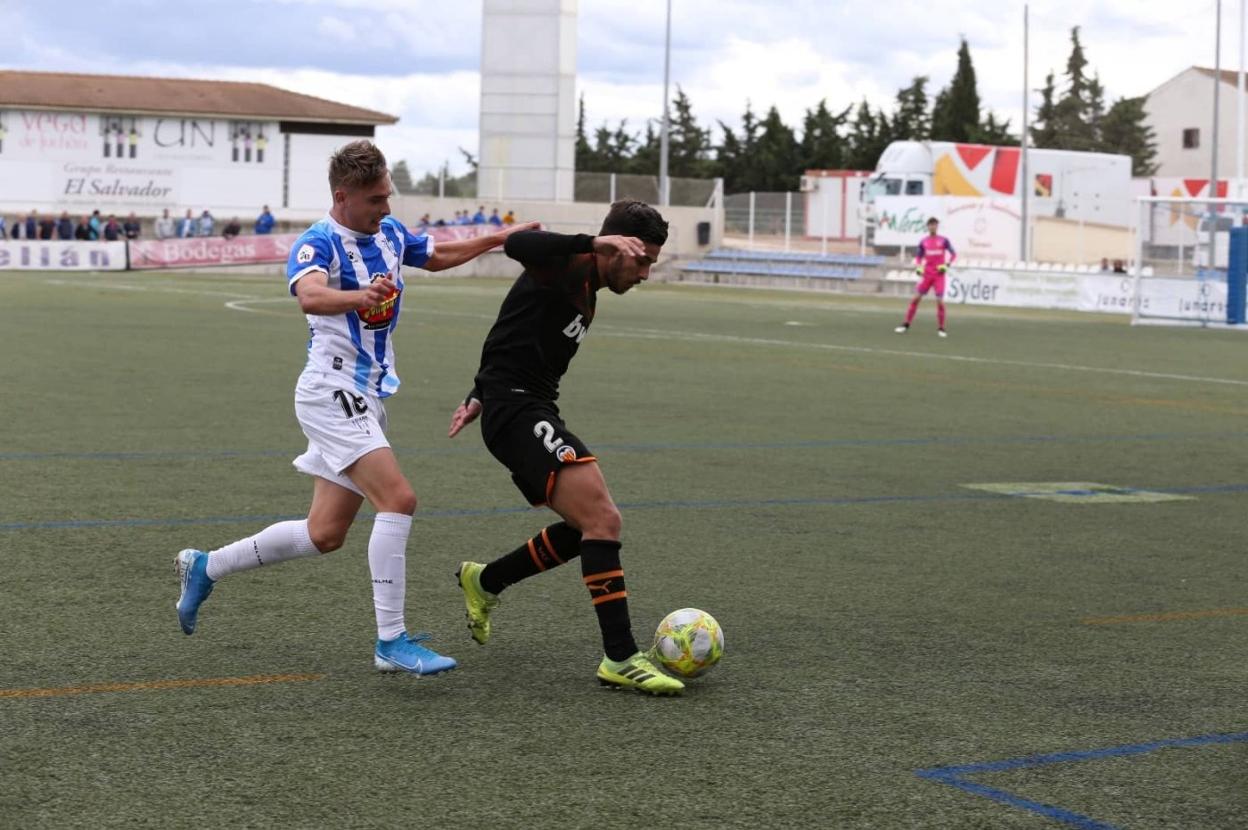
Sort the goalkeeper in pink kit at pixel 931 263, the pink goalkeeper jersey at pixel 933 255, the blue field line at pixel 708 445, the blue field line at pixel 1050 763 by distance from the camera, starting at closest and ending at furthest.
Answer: the blue field line at pixel 1050 763, the blue field line at pixel 708 445, the goalkeeper in pink kit at pixel 931 263, the pink goalkeeper jersey at pixel 933 255

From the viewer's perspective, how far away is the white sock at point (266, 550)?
6.31 metres

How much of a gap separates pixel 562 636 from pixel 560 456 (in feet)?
3.39

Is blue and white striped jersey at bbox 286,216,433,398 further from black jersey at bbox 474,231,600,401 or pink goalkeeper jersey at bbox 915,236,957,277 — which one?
pink goalkeeper jersey at bbox 915,236,957,277

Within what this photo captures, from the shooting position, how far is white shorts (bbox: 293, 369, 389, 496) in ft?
19.9

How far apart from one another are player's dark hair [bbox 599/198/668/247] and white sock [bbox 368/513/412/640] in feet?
3.96

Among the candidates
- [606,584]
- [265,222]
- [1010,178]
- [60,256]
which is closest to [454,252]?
[606,584]

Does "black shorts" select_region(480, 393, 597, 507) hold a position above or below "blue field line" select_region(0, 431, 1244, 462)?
above

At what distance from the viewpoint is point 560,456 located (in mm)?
6125

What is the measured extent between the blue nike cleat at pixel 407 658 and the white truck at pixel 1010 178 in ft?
182

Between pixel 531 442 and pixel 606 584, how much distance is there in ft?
1.80

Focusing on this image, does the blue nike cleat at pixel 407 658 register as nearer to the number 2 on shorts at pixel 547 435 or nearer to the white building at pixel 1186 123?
the number 2 on shorts at pixel 547 435

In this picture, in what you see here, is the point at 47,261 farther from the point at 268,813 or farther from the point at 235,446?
the point at 268,813

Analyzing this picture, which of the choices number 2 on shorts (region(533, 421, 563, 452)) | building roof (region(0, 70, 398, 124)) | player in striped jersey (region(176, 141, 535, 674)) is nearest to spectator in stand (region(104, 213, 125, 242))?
building roof (region(0, 70, 398, 124))

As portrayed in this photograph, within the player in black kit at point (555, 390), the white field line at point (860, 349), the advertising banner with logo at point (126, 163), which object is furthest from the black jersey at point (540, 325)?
the advertising banner with logo at point (126, 163)
